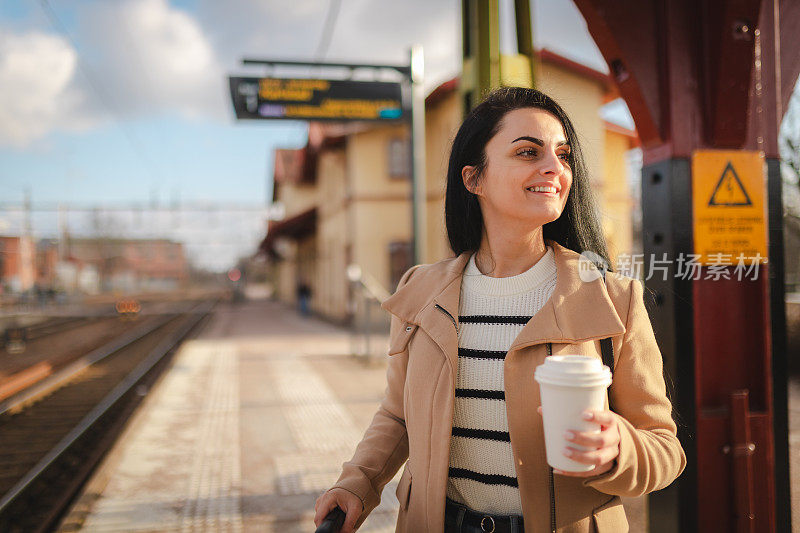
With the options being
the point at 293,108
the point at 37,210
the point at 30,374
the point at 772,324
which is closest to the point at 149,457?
the point at 293,108

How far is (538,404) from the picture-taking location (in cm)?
142

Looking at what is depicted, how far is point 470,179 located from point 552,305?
1.65ft

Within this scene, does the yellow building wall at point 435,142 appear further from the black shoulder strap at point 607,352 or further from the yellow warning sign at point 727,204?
the black shoulder strap at point 607,352

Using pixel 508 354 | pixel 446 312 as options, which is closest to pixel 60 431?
pixel 446 312

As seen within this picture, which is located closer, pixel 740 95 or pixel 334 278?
pixel 740 95

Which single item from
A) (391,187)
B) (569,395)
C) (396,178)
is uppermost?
(396,178)

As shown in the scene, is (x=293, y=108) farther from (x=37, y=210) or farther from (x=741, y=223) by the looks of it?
(x=37, y=210)

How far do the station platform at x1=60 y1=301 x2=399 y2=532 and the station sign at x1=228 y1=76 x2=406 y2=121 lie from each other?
3840 millimetres

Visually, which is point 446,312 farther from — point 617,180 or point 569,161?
point 617,180

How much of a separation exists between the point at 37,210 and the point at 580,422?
31567 mm

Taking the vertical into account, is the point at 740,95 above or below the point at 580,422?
above

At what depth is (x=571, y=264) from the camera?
1568 millimetres

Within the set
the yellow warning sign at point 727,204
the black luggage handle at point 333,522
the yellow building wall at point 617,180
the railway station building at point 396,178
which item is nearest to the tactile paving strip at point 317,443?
the black luggage handle at point 333,522

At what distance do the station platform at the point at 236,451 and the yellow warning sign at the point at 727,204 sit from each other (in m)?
2.74
